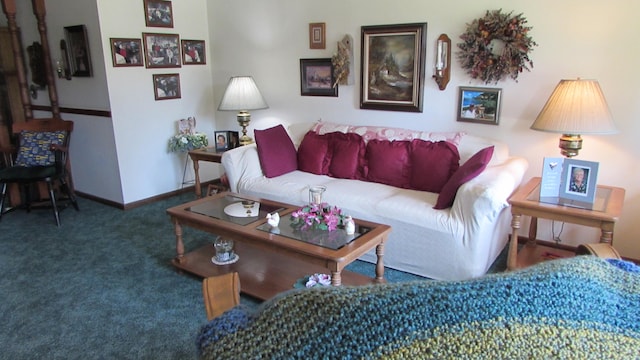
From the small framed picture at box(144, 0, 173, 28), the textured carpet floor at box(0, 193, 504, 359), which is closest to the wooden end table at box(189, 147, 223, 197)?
the textured carpet floor at box(0, 193, 504, 359)

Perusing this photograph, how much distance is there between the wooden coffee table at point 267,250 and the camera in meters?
2.37

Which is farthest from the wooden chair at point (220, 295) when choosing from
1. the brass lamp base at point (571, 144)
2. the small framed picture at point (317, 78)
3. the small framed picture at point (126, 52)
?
the small framed picture at point (126, 52)

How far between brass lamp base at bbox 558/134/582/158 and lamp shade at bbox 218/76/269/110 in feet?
9.38

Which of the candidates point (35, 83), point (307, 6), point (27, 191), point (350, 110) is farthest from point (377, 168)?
point (35, 83)

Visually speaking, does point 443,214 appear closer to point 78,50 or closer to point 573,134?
point 573,134

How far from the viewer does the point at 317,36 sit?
4.30 metres

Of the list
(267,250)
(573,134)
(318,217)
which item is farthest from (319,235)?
(573,134)

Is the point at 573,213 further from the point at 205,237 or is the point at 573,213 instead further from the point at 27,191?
the point at 27,191

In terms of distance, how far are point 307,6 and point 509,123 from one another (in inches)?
87.8

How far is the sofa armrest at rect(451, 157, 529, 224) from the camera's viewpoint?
8.87ft

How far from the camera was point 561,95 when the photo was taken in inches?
109

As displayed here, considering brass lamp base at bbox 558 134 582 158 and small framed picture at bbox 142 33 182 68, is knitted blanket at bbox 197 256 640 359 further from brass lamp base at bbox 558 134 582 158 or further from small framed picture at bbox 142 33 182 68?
small framed picture at bbox 142 33 182 68

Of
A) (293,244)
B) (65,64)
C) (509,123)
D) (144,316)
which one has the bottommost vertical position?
(144,316)

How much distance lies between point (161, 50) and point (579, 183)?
13.2ft
